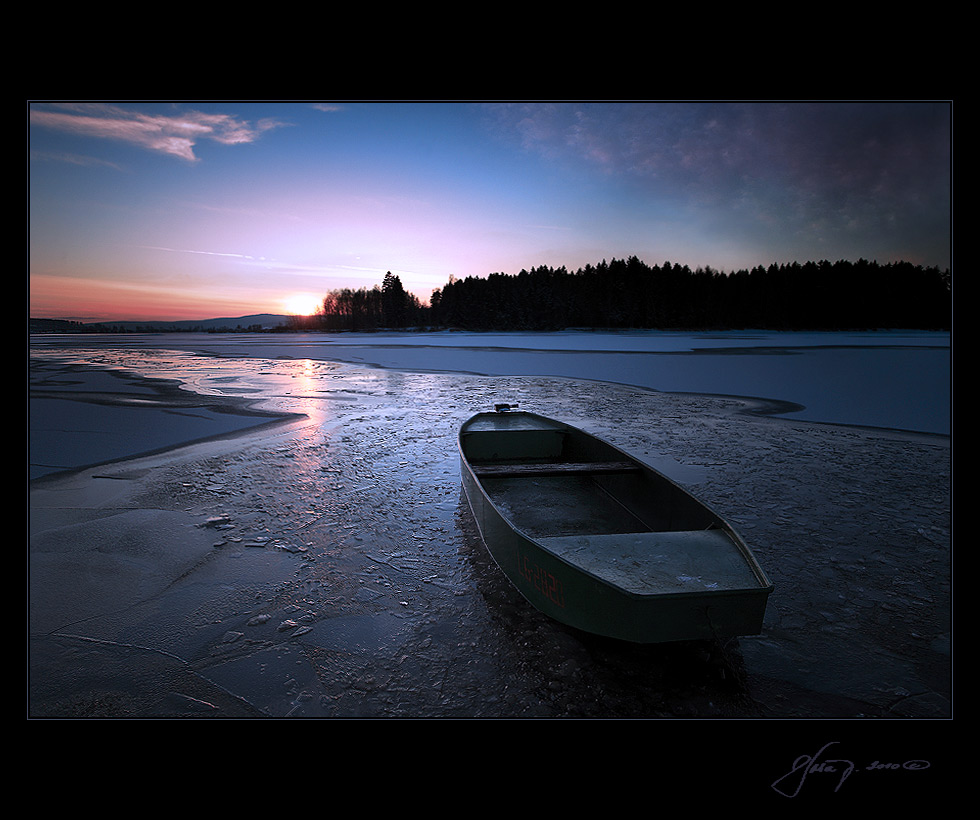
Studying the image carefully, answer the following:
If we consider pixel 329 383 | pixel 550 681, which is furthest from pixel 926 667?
pixel 329 383

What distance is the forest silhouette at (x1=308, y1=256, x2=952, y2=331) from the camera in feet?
163

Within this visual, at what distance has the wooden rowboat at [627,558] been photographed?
2709mm

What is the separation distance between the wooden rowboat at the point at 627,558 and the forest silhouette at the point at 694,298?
55015 mm

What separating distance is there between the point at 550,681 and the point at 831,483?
17.8 feet

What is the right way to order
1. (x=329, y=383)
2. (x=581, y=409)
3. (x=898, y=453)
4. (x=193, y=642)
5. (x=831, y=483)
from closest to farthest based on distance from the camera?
(x=193, y=642) < (x=831, y=483) < (x=898, y=453) < (x=581, y=409) < (x=329, y=383)

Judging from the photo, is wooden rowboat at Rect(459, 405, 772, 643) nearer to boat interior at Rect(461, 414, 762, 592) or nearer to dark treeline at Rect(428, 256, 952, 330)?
boat interior at Rect(461, 414, 762, 592)

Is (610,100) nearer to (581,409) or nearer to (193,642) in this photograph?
(193,642)

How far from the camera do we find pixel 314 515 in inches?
217

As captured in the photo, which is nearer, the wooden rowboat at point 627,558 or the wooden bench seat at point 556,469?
the wooden rowboat at point 627,558

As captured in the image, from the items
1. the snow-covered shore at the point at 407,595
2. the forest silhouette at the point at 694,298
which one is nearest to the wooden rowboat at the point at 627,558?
the snow-covered shore at the point at 407,595

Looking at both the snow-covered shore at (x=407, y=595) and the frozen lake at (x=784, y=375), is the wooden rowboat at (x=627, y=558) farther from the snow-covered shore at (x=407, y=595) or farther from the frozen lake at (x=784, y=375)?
the frozen lake at (x=784, y=375)

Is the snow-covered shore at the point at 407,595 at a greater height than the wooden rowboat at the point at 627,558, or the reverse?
the wooden rowboat at the point at 627,558

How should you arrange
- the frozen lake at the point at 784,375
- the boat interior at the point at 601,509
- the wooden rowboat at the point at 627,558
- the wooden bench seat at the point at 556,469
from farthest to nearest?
the frozen lake at the point at 784,375, the wooden bench seat at the point at 556,469, the boat interior at the point at 601,509, the wooden rowboat at the point at 627,558
